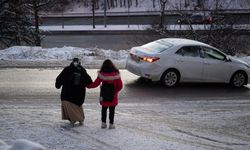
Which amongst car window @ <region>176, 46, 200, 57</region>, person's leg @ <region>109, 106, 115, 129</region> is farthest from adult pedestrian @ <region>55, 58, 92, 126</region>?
car window @ <region>176, 46, 200, 57</region>

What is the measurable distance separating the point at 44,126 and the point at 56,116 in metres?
1.01

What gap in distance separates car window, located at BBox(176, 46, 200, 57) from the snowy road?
101 centimetres

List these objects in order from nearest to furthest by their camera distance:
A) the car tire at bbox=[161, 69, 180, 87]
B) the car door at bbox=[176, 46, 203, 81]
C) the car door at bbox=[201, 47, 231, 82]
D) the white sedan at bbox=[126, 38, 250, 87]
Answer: the white sedan at bbox=[126, 38, 250, 87] < the car tire at bbox=[161, 69, 180, 87] < the car door at bbox=[176, 46, 203, 81] < the car door at bbox=[201, 47, 231, 82]

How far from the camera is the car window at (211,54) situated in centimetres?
1581

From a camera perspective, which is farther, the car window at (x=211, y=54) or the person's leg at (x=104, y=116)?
the car window at (x=211, y=54)

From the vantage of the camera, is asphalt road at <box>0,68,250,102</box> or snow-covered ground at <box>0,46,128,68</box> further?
snow-covered ground at <box>0,46,128,68</box>

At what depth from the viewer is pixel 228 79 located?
16031 mm

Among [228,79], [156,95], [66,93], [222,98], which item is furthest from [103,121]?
[228,79]

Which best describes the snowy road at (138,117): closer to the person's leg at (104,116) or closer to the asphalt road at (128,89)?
the asphalt road at (128,89)

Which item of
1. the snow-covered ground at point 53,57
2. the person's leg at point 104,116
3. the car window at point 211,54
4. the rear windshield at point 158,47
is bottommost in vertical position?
the person's leg at point 104,116

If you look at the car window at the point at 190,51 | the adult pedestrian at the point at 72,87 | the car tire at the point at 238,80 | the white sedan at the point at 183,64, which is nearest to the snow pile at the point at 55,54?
the white sedan at the point at 183,64

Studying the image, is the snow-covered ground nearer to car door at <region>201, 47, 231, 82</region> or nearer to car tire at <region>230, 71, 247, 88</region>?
car door at <region>201, 47, 231, 82</region>

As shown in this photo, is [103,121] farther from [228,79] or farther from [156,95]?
[228,79]

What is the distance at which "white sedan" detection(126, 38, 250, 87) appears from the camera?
15.0 metres
